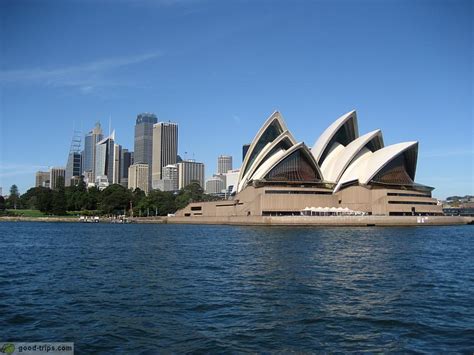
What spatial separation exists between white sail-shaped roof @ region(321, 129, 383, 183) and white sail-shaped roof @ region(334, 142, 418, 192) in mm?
1135

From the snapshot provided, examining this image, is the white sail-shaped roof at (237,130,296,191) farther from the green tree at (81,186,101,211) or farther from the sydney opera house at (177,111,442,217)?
the green tree at (81,186,101,211)

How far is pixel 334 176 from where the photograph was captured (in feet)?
242

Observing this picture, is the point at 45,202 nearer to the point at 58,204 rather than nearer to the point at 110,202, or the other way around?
the point at 58,204

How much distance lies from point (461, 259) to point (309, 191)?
157 feet

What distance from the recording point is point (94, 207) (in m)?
116

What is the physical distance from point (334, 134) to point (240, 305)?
65044 millimetres

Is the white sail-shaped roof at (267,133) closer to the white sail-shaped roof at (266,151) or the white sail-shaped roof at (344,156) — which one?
the white sail-shaped roof at (266,151)

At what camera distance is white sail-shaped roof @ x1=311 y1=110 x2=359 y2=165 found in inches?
2878

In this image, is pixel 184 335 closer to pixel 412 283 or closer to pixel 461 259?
pixel 412 283

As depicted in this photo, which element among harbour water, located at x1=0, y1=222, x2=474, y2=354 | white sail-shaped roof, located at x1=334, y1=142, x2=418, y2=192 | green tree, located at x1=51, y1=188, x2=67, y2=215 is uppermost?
white sail-shaped roof, located at x1=334, y1=142, x2=418, y2=192

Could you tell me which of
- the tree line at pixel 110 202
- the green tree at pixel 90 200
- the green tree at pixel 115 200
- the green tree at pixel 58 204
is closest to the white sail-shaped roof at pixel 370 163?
the tree line at pixel 110 202

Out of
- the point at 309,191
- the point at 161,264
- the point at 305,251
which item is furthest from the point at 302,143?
the point at 161,264

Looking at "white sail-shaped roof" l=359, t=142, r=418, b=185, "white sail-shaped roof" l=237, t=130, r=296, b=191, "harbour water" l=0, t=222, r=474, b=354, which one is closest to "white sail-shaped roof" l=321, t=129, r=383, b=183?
"white sail-shaped roof" l=359, t=142, r=418, b=185

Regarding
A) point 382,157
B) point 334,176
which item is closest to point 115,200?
point 334,176
